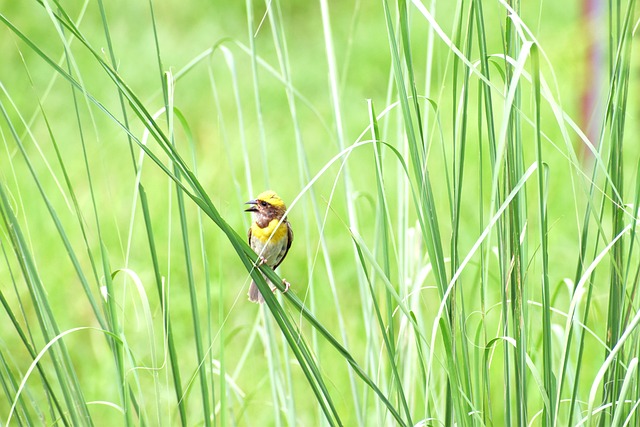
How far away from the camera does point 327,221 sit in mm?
4223

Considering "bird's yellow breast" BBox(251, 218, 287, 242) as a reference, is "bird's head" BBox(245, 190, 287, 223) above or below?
above

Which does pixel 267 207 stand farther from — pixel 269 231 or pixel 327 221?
pixel 327 221

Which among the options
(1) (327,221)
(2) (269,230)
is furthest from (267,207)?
(1) (327,221)

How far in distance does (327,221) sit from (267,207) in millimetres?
2272

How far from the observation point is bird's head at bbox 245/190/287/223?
192 cm

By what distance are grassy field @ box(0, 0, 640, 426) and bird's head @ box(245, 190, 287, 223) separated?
55 millimetres

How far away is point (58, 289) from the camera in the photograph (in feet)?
12.0

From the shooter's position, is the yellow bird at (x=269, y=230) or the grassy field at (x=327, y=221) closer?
the grassy field at (x=327, y=221)

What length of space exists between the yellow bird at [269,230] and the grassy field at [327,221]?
0.07m

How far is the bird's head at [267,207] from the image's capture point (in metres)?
1.92

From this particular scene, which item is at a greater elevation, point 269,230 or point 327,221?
point 269,230

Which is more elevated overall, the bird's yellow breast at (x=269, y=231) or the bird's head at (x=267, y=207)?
the bird's head at (x=267, y=207)

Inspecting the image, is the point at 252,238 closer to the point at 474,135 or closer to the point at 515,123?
the point at 515,123

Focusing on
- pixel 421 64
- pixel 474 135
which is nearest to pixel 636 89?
pixel 474 135
